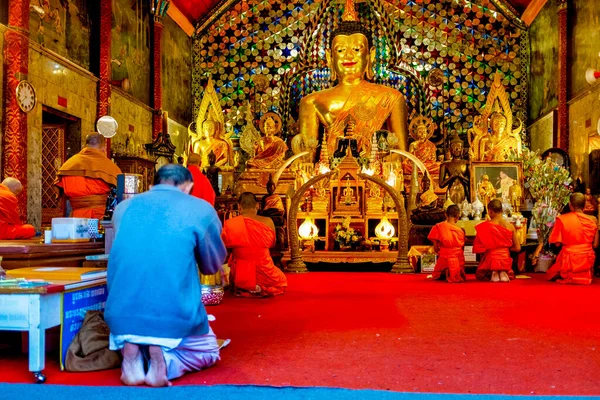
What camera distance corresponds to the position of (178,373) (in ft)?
9.82

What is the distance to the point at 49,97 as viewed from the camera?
907 cm

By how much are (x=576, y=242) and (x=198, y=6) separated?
1056 centimetres

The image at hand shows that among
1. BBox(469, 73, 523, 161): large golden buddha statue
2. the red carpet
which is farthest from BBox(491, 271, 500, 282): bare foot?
BBox(469, 73, 523, 161): large golden buddha statue

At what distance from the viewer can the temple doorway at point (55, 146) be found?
32.2 feet

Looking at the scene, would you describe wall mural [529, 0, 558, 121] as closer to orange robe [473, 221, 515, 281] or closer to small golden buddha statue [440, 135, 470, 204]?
small golden buddha statue [440, 135, 470, 204]

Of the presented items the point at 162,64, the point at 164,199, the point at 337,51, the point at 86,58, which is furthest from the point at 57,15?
the point at 164,199

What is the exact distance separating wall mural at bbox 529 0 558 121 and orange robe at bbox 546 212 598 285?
596 centimetres

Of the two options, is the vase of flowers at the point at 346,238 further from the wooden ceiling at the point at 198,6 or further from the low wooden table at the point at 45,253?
the wooden ceiling at the point at 198,6

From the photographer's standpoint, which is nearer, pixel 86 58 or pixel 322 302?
pixel 322 302

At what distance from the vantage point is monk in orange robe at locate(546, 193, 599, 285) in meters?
6.95

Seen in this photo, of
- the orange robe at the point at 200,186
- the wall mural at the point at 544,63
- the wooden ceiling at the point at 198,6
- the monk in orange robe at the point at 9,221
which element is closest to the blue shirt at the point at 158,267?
the orange robe at the point at 200,186

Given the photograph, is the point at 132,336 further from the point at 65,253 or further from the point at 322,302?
the point at 322,302

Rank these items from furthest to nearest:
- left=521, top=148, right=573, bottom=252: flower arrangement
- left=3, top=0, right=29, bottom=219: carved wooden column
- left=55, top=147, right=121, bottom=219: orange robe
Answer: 1. left=521, top=148, right=573, bottom=252: flower arrangement
2. left=3, top=0, right=29, bottom=219: carved wooden column
3. left=55, top=147, right=121, bottom=219: orange robe

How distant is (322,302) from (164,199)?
8.98 feet
